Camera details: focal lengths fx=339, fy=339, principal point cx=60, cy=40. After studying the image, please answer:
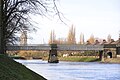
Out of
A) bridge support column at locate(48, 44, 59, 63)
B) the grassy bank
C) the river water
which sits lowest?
the river water

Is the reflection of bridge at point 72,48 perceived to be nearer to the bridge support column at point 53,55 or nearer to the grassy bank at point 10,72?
the bridge support column at point 53,55

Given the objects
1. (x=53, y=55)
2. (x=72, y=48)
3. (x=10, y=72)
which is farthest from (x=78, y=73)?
(x=53, y=55)

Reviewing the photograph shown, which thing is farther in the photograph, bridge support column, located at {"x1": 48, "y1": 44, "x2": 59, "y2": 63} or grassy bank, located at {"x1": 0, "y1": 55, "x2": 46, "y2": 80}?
bridge support column, located at {"x1": 48, "y1": 44, "x2": 59, "y2": 63}

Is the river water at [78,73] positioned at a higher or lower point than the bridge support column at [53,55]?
lower

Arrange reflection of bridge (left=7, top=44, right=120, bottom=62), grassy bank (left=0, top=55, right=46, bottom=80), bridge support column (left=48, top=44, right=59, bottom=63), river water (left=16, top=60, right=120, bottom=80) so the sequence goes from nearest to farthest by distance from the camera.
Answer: grassy bank (left=0, top=55, right=46, bottom=80) → river water (left=16, top=60, right=120, bottom=80) → reflection of bridge (left=7, top=44, right=120, bottom=62) → bridge support column (left=48, top=44, right=59, bottom=63)

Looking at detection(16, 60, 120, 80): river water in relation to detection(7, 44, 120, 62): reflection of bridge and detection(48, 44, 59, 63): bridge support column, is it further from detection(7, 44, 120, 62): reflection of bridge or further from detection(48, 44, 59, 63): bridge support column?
detection(48, 44, 59, 63): bridge support column

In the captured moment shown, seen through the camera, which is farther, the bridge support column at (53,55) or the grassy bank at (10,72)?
the bridge support column at (53,55)

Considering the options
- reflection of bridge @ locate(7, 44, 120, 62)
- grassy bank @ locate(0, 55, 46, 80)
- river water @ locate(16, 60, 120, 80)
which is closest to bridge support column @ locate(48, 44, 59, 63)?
reflection of bridge @ locate(7, 44, 120, 62)

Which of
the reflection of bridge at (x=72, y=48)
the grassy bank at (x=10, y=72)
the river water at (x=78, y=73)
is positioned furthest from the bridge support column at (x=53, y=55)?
the grassy bank at (x=10, y=72)

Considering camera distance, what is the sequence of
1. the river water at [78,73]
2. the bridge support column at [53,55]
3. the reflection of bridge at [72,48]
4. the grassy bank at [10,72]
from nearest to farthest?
the grassy bank at [10,72], the river water at [78,73], the reflection of bridge at [72,48], the bridge support column at [53,55]

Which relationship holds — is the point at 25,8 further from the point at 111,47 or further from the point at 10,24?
the point at 111,47

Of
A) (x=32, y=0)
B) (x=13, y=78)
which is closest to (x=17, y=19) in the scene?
(x=32, y=0)

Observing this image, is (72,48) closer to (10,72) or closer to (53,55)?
(53,55)

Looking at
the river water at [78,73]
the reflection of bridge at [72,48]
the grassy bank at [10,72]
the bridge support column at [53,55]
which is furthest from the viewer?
the bridge support column at [53,55]
